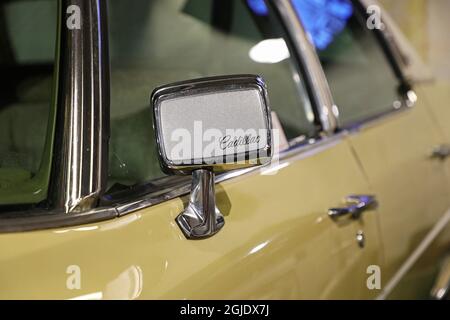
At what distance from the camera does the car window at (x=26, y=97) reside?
1.67m

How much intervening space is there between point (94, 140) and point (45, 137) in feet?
0.53

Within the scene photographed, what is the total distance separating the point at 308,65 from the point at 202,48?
14.7 inches

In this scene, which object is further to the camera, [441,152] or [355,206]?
[441,152]

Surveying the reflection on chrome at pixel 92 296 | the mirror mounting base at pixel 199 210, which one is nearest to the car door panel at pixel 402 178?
the mirror mounting base at pixel 199 210

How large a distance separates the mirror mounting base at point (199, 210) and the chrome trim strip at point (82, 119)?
6.9 inches

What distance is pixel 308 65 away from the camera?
2627mm

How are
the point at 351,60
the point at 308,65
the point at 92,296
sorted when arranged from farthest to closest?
the point at 351,60
the point at 308,65
the point at 92,296

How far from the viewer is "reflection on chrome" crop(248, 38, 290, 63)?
2656mm

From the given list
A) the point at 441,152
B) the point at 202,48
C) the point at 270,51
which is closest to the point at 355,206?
the point at 270,51

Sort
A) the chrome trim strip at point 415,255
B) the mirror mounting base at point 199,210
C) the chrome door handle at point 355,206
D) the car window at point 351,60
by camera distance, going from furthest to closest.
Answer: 1. the car window at point 351,60
2. the chrome trim strip at point 415,255
3. the chrome door handle at point 355,206
4. the mirror mounting base at point 199,210

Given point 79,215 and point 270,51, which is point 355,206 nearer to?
point 270,51

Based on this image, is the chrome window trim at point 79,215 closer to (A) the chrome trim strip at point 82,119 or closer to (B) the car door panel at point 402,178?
(A) the chrome trim strip at point 82,119
